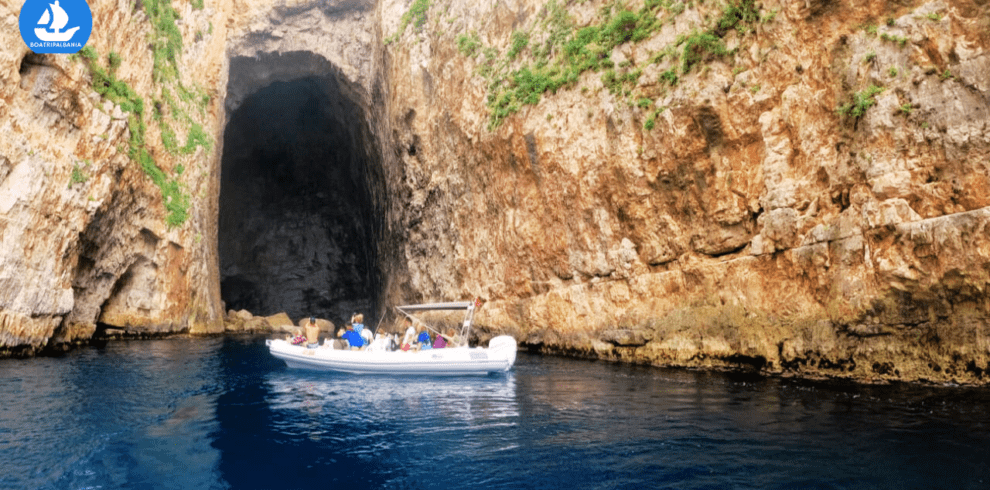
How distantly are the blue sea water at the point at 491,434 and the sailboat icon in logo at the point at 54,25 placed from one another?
36.5ft

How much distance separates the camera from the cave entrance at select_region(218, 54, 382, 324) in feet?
157

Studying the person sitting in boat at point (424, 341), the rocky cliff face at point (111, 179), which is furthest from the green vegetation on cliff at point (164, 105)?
the person sitting in boat at point (424, 341)

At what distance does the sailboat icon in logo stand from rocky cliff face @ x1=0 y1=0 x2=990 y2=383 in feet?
3.48

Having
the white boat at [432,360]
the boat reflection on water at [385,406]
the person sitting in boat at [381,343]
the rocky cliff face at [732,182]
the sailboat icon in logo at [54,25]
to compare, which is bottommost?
the boat reflection on water at [385,406]

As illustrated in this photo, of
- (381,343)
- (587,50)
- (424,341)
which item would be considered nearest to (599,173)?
(587,50)

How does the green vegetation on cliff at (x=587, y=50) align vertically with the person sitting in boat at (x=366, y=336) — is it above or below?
above

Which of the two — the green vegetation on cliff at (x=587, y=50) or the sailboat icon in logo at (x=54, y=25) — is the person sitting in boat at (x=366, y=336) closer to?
the green vegetation on cliff at (x=587, y=50)

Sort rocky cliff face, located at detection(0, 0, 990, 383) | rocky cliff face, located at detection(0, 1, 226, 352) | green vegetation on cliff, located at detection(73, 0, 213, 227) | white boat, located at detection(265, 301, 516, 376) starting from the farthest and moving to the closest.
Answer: green vegetation on cliff, located at detection(73, 0, 213, 227) < rocky cliff face, located at detection(0, 1, 226, 352) < white boat, located at detection(265, 301, 516, 376) < rocky cliff face, located at detection(0, 0, 990, 383)

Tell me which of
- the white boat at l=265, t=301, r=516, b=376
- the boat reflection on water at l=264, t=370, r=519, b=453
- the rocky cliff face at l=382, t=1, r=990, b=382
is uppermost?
the rocky cliff face at l=382, t=1, r=990, b=382

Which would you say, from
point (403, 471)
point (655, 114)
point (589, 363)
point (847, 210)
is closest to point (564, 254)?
point (589, 363)

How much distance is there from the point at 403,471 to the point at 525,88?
19.1 meters

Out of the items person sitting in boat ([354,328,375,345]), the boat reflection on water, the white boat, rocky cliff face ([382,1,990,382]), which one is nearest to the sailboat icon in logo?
the boat reflection on water

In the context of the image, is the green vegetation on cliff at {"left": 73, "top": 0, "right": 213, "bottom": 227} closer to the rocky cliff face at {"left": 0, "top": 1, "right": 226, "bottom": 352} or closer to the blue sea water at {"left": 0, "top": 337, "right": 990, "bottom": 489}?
the rocky cliff face at {"left": 0, "top": 1, "right": 226, "bottom": 352}

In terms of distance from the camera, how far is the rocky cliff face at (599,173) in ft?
43.1
